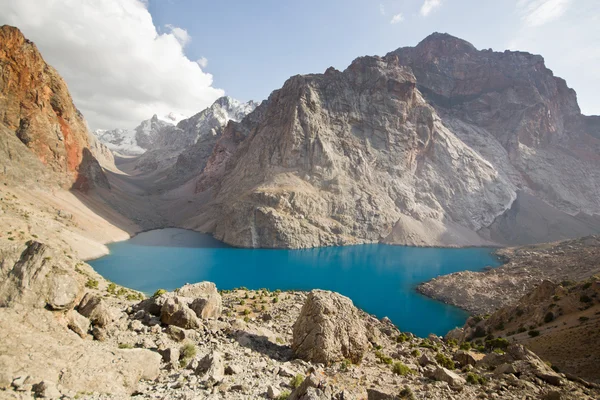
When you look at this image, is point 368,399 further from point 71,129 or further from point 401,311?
point 71,129

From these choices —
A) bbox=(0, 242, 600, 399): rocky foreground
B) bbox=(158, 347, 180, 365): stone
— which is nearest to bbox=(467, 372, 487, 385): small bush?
bbox=(0, 242, 600, 399): rocky foreground

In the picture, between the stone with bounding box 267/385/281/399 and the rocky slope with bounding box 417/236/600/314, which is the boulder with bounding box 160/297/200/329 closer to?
the stone with bounding box 267/385/281/399

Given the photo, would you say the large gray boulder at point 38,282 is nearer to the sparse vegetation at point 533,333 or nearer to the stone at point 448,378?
the stone at point 448,378

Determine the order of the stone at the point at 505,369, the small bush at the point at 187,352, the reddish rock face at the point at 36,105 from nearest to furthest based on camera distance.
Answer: the small bush at the point at 187,352, the stone at the point at 505,369, the reddish rock face at the point at 36,105

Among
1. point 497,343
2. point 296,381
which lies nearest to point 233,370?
point 296,381

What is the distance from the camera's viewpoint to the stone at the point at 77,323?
37.7 feet

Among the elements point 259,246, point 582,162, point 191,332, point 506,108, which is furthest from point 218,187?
point 582,162

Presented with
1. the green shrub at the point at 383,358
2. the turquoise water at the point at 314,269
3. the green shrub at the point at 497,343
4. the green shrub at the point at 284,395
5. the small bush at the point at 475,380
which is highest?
the green shrub at the point at 284,395

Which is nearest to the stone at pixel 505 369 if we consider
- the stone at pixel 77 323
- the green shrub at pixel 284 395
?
the green shrub at pixel 284 395

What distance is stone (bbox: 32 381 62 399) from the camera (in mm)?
7789

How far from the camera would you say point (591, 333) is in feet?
77.1

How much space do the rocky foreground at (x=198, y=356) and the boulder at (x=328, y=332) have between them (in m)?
0.05

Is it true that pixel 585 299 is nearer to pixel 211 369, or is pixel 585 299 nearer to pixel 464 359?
pixel 464 359

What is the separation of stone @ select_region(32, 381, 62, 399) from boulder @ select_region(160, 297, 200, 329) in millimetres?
6693
